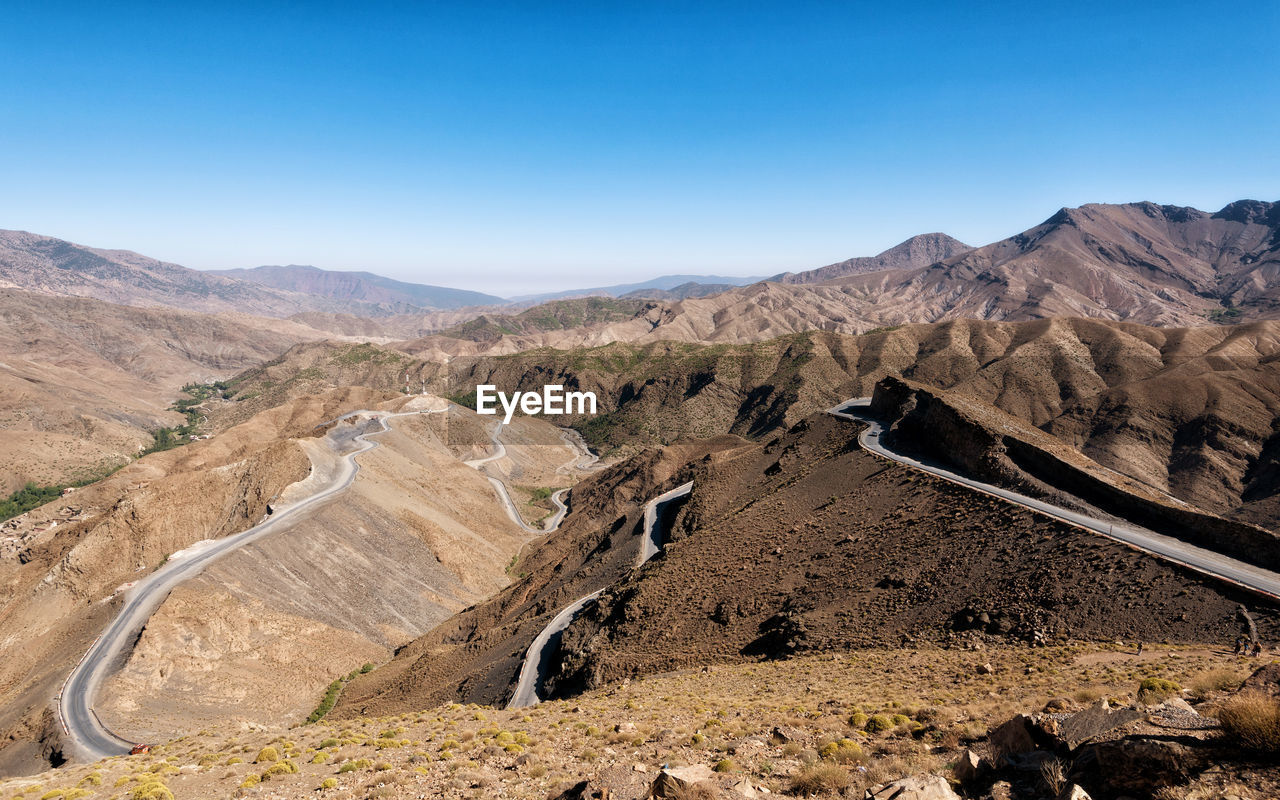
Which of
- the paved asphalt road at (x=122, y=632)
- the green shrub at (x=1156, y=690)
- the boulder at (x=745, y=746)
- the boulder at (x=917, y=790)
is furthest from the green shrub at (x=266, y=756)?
the green shrub at (x=1156, y=690)

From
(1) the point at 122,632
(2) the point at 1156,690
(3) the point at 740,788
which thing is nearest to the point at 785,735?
(3) the point at 740,788

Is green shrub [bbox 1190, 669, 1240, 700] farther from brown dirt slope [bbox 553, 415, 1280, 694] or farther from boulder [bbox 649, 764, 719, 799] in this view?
boulder [bbox 649, 764, 719, 799]

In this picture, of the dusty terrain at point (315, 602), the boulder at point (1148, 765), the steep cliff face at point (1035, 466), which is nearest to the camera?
the boulder at point (1148, 765)

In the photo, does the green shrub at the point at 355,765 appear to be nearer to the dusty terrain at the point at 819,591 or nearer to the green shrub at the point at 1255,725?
the dusty terrain at the point at 819,591

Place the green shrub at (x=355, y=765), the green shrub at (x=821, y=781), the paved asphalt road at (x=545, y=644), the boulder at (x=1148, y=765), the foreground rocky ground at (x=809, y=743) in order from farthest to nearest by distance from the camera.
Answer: the paved asphalt road at (x=545, y=644), the green shrub at (x=355, y=765), the green shrub at (x=821, y=781), the foreground rocky ground at (x=809, y=743), the boulder at (x=1148, y=765)

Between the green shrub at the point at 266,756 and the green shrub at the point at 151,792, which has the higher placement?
the green shrub at the point at 151,792

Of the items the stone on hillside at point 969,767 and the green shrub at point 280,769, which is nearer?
the stone on hillside at point 969,767

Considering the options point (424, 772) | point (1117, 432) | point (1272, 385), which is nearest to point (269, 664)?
point (424, 772)
